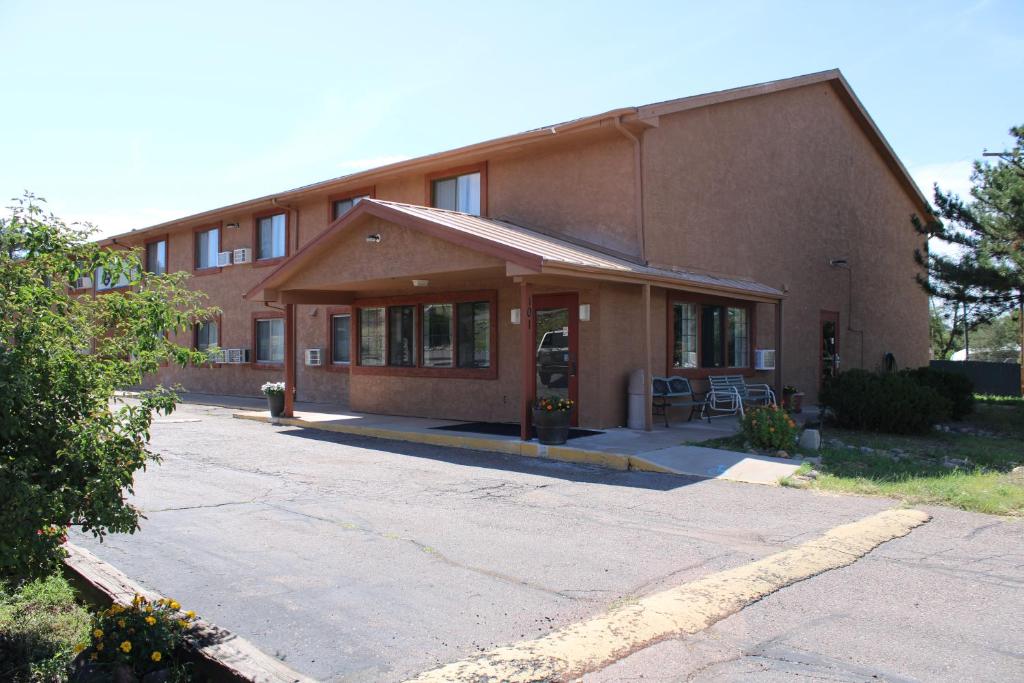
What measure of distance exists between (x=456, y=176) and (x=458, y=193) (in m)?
0.36

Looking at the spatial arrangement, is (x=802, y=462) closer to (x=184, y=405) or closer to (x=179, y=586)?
(x=179, y=586)

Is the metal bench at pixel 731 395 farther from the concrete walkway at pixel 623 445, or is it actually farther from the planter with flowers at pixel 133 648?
the planter with flowers at pixel 133 648

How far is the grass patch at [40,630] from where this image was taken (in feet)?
13.5

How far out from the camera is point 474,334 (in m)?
15.2

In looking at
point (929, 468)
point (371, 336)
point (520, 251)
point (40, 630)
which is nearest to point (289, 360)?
point (371, 336)

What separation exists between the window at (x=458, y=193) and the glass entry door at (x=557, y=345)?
11.4 ft

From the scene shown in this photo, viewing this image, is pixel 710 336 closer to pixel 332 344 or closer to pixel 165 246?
pixel 332 344

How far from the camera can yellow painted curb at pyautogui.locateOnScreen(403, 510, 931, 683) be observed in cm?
401

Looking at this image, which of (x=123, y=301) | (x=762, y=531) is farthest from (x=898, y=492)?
(x=123, y=301)

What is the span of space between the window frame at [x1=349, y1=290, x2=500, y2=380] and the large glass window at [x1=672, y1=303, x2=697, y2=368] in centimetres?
339

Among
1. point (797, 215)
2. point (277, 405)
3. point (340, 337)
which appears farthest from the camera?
point (340, 337)

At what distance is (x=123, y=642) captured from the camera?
381 centimetres

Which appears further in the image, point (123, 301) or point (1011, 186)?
point (1011, 186)

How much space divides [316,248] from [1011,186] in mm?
13289
